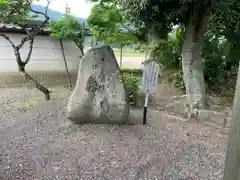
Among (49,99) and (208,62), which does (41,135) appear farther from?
(208,62)

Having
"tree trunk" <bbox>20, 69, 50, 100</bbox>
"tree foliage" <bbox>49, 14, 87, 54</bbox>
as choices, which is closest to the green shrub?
"tree trunk" <bbox>20, 69, 50, 100</bbox>

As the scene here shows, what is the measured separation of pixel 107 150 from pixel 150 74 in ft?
5.30

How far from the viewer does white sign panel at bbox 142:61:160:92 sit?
4465 mm

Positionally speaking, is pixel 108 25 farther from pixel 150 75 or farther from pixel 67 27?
pixel 150 75

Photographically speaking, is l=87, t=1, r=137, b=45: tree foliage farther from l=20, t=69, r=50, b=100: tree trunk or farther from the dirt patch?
the dirt patch

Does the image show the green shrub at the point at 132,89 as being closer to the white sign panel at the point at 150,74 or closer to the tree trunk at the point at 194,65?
the white sign panel at the point at 150,74

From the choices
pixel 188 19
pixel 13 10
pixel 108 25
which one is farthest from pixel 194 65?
pixel 13 10

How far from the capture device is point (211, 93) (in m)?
7.06

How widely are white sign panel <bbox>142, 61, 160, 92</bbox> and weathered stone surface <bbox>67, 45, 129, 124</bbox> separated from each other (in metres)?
0.46

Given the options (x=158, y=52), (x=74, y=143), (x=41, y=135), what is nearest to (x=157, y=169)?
(x=74, y=143)

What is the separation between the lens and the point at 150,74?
449cm

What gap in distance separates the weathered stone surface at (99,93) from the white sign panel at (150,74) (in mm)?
464

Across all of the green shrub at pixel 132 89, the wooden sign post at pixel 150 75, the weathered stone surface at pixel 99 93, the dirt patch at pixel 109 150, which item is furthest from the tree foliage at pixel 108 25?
the dirt patch at pixel 109 150

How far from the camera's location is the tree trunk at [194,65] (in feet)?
16.8
